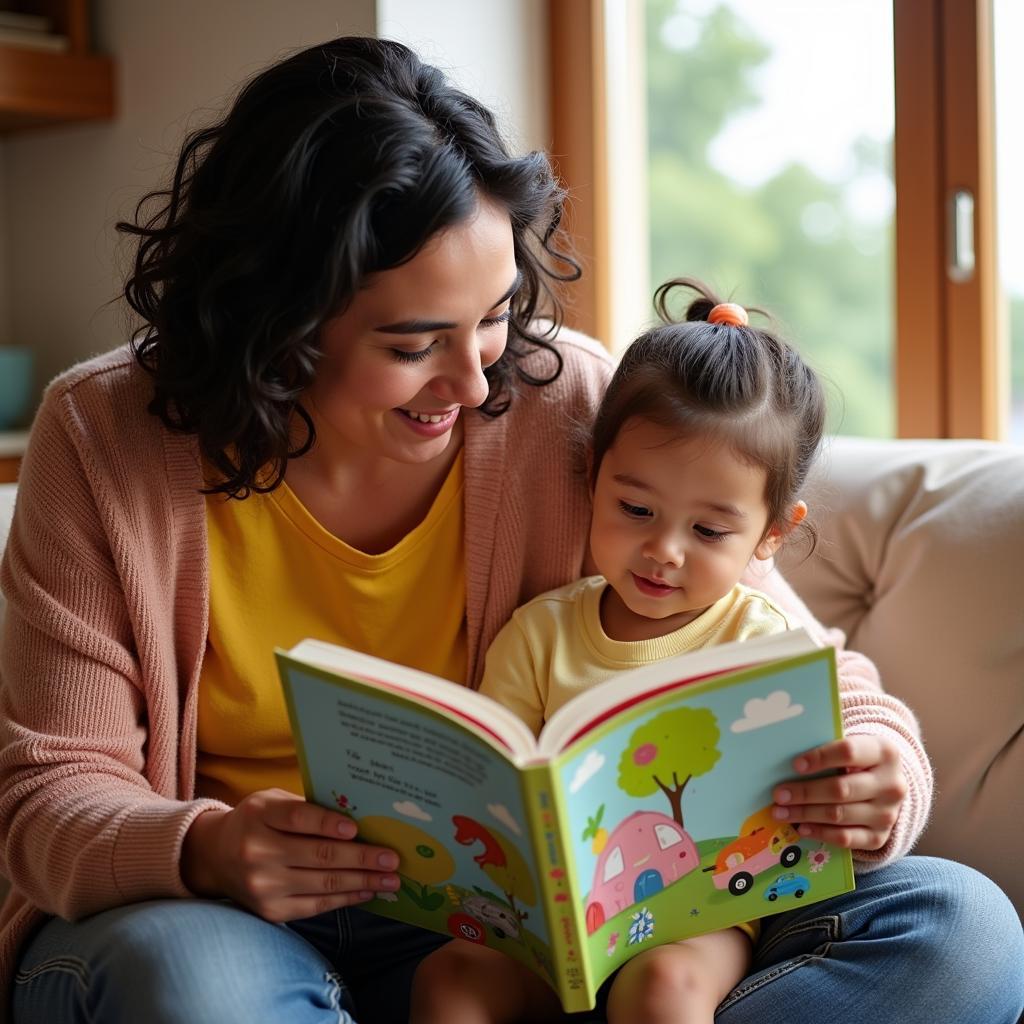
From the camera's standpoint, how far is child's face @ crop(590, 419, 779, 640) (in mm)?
1351

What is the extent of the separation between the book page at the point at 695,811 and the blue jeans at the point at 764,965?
77mm

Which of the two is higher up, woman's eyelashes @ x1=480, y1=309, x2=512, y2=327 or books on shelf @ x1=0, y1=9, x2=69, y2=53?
books on shelf @ x1=0, y1=9, x2=69, y2=53

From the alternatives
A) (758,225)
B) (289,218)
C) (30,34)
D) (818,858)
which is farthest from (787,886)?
(758,225)

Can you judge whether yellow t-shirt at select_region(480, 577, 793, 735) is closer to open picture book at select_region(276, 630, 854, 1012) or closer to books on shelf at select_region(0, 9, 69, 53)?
open picture book at select_region(276, 630, 854, 1012)

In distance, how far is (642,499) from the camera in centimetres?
137

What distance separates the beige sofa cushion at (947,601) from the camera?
1495 millimetres

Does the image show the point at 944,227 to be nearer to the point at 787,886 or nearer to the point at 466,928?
the point at 787,886

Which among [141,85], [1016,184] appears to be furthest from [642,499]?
[141,85]

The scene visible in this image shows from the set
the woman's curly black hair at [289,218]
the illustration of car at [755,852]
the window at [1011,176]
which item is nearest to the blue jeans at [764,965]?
the illustration of car at [755,852]

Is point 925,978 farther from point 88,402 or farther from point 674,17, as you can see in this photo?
point 674,17

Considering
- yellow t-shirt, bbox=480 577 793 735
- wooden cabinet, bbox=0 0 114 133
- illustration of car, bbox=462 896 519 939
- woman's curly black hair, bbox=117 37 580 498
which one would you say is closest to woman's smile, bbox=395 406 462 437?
woman's curly black hair, bbox=117 37 580 498

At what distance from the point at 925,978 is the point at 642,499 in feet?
1.70

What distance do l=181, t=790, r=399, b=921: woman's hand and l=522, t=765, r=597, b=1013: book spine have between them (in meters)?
0.17

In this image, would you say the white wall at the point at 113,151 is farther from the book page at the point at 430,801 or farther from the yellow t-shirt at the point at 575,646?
the book page at the point at 430,801
